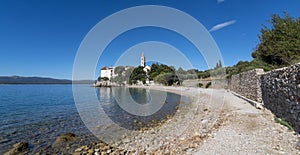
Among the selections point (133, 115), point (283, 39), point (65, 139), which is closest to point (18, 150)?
point (65, 139)

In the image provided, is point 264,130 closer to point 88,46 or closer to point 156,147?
point 156,147

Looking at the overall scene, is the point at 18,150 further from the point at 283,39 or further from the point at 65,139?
the point at 283,39

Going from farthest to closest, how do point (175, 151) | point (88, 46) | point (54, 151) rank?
point (88, 46)
point (54, 151)
point (175, 151)

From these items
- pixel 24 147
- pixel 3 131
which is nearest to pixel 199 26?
pixel 24 147

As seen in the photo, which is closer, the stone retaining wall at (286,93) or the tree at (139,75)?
the stone retaining wall at (286,93)

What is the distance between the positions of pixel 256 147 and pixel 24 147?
7.24 m

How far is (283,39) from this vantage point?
1039 cm

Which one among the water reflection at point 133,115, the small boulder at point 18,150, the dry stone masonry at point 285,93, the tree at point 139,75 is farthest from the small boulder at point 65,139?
the tree at point 139,75

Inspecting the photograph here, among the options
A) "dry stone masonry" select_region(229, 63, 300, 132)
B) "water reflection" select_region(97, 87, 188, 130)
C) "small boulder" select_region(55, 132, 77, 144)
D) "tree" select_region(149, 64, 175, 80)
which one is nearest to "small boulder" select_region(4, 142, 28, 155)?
"small boulder" select_region(55, 132, 77, 144)

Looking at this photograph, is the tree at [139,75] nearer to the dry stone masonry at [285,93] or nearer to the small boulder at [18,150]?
the dry stone masonry at [285,93]

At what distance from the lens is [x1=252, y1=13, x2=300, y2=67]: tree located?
372 inches

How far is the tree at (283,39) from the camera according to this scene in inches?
372

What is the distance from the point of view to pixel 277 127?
4.65m

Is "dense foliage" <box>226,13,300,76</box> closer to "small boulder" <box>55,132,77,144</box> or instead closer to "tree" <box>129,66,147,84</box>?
"small boulder" <box>55,132,77,144</box>
